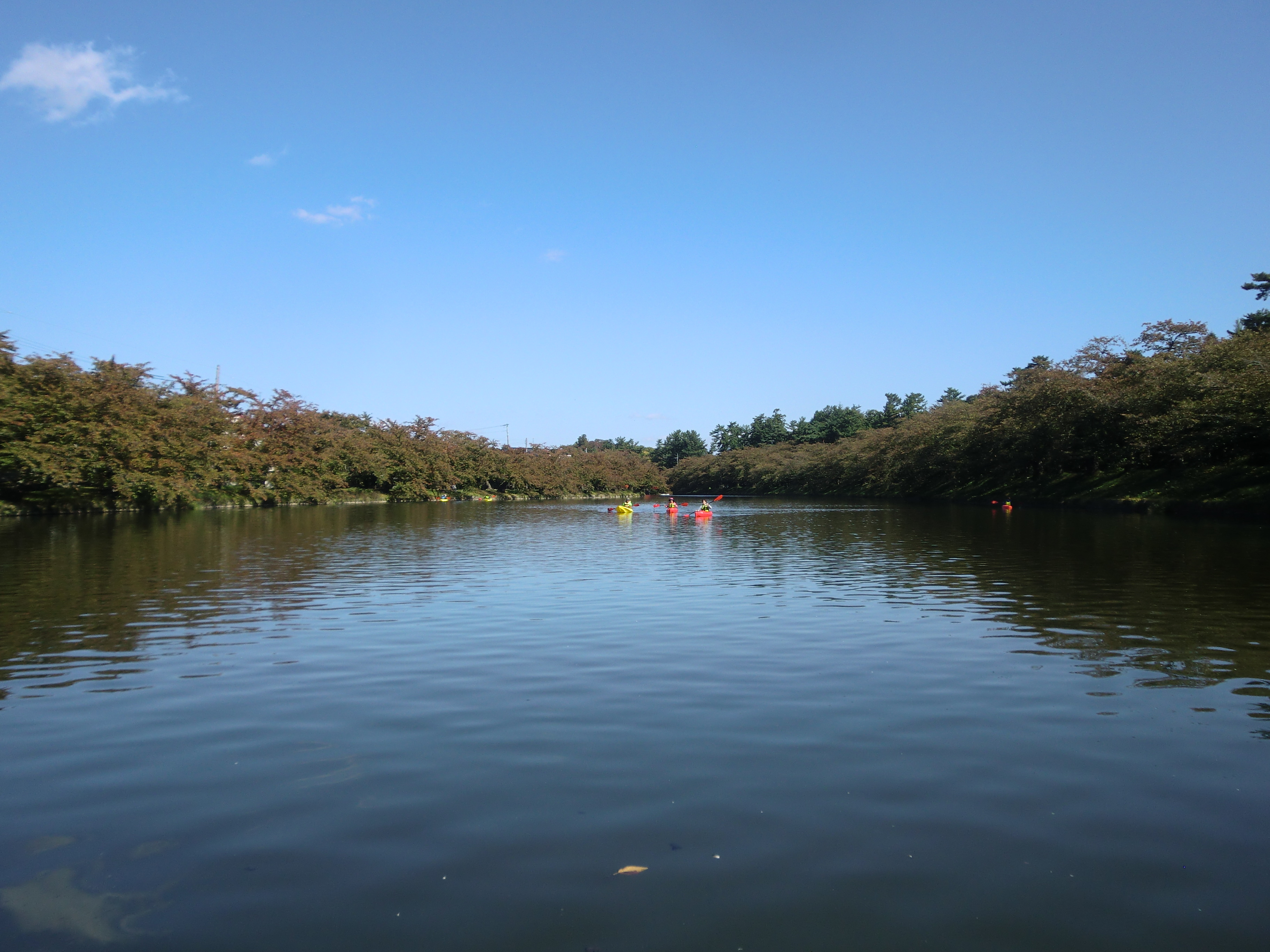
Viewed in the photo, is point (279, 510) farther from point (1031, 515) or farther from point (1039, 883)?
point (1039, 883)

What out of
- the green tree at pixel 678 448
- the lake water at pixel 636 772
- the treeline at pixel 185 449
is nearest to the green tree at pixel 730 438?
the green tree at pixel 678 448

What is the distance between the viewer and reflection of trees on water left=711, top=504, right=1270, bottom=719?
10.6 metres

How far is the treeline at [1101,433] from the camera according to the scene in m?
42.5

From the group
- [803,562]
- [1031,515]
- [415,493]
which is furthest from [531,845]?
[415,493]

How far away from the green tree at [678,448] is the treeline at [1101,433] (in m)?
64.7

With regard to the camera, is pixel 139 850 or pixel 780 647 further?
pixel 780 647

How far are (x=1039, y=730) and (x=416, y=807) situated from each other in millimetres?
5681

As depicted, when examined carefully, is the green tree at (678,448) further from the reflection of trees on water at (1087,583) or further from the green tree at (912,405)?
the reflection of trees on water at (1087,583)

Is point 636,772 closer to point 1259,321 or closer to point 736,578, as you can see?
point 736,578

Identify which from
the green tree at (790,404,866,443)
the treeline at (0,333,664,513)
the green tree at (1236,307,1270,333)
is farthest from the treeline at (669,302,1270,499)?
the treeline at (0,333,664,513)

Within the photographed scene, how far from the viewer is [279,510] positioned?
188 ft

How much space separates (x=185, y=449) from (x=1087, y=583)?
52.2 m

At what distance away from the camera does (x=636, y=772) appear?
6.40m

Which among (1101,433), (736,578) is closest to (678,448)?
(1101,433)
